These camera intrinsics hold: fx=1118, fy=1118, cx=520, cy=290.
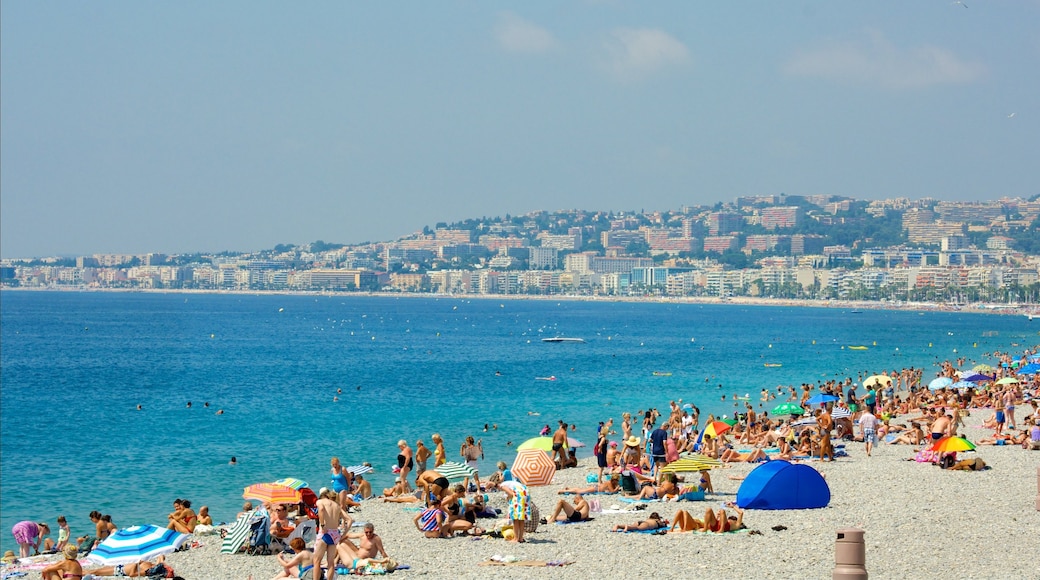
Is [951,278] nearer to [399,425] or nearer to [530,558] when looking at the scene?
[399,425]

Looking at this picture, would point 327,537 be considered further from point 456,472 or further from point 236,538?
point 456,472

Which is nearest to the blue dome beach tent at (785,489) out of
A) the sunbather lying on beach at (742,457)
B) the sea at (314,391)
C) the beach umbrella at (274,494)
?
the sunbather lying on beach at (742,457)

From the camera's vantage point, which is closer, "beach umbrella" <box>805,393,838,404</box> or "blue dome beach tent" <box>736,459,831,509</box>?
"blue dome beach tent" <box>736,459,831,509</box>

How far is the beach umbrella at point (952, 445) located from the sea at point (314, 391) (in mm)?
9037

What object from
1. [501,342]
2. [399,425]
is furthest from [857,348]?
[399,425]

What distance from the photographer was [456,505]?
1350 centimetres

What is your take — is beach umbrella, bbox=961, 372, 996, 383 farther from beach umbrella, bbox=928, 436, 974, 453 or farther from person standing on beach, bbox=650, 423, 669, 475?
person standing on beach, bbox=650, 423, 669, 475

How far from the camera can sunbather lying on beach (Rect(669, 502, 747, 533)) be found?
505 inches

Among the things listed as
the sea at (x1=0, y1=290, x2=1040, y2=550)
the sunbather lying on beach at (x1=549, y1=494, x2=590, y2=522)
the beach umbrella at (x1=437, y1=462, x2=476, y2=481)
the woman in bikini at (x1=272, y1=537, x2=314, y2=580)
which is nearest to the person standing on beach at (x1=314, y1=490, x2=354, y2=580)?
the woman in bikini at (x1=272, y1=537, x2=314, y2=580)

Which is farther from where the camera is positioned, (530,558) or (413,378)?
(413,378)

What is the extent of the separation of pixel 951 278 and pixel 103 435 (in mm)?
173642

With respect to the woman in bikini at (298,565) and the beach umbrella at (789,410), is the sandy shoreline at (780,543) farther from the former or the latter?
the beach umbrella at (789,410)

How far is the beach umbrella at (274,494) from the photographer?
1420 cm

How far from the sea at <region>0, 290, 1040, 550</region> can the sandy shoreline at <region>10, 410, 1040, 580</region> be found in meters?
6.46
